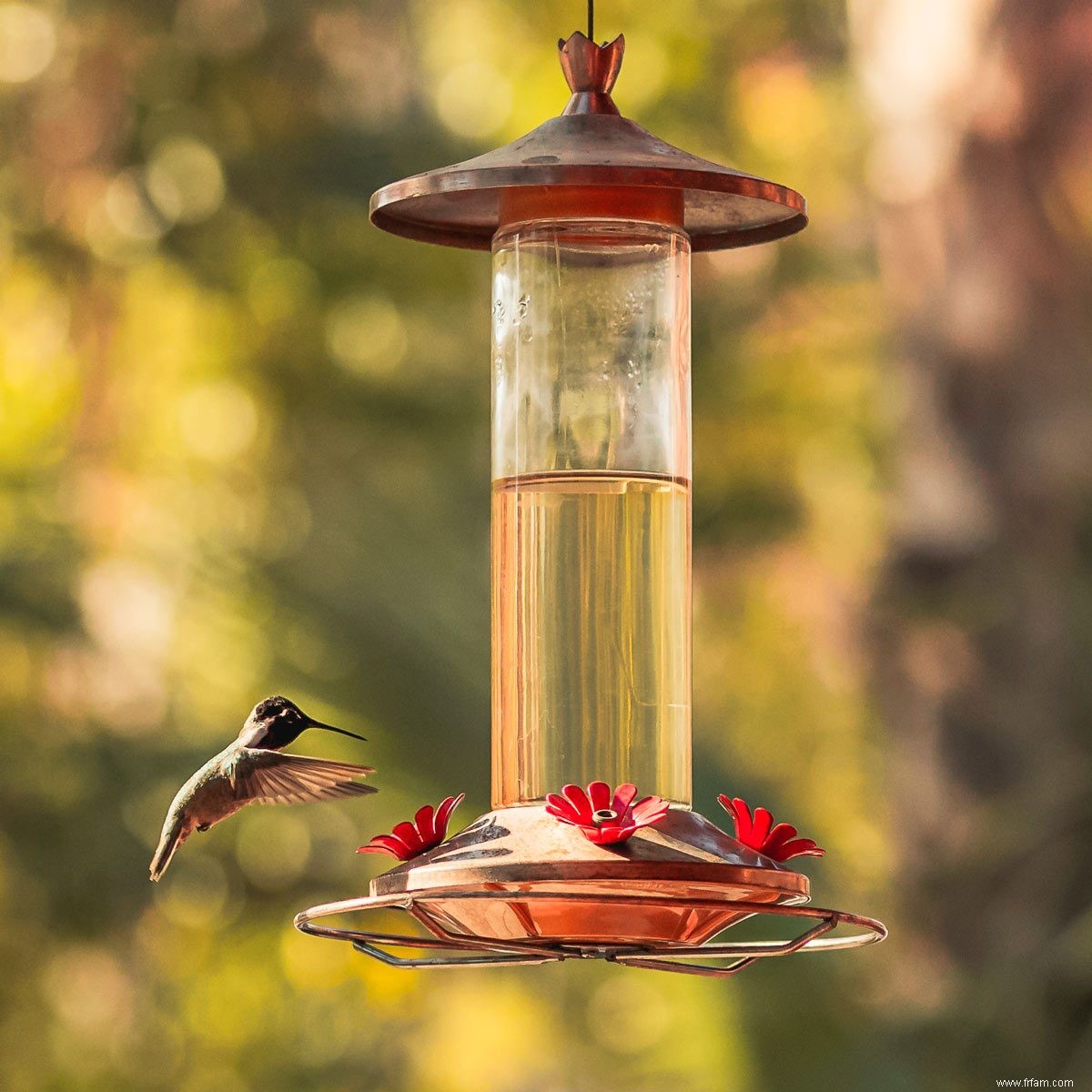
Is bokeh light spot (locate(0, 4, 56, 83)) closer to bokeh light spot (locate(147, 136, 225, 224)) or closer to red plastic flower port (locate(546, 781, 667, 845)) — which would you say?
bokeh light spot (locate(147, 136, 225, 224))

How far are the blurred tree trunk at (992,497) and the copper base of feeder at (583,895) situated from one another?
15.3ft

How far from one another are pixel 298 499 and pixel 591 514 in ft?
19.5

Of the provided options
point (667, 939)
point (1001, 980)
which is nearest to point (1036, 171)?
point (1001, 980)

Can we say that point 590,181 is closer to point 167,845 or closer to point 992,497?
point 167,845

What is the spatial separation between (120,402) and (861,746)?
4.11 meters

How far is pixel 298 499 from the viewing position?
9.23m

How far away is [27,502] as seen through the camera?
965 centimetres

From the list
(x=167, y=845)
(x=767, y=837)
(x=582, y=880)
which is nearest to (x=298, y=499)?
(x=167, y=845)

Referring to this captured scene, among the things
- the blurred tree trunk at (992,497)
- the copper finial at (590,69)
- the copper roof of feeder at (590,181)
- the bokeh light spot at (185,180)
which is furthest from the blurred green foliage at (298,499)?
the copper finial at (590,69)

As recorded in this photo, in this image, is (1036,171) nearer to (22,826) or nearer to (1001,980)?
(1001,980)

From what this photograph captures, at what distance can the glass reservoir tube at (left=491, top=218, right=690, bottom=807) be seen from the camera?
132 inches

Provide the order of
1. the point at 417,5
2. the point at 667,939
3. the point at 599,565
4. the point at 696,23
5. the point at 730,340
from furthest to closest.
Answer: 1. the point at 417,5
2. the point at 696,23
3. the point at 730,340
4. the point at 599,565
5. the point at 667,939

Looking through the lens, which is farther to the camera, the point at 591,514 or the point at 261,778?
the point at 261,778

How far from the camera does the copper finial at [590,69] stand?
11.1ft
